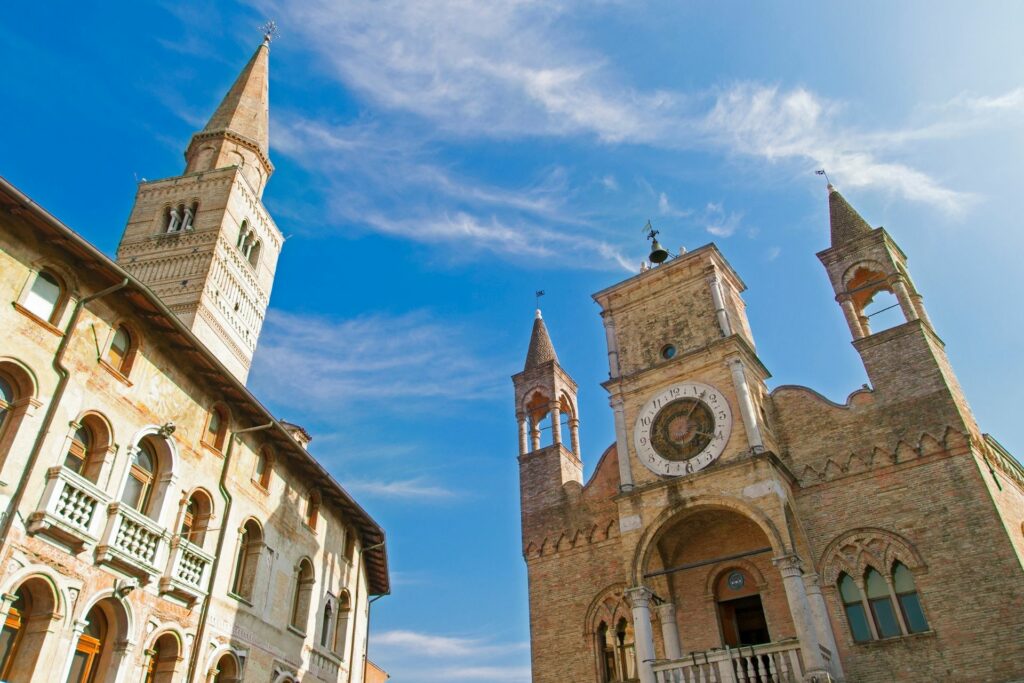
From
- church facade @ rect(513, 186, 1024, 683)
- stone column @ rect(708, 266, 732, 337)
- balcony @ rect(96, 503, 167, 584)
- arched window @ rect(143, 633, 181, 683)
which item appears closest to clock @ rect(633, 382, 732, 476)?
church facade @ rect(513, 186, 1024, 683)

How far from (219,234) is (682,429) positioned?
2226cm

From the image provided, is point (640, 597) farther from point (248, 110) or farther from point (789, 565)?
point (248, 110)

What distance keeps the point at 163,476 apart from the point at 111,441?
1.42m

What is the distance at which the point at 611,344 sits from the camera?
22.9 meters

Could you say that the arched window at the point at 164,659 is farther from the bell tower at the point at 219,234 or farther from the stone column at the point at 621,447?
the bell tower at the point at 219,234

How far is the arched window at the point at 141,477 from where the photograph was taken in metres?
13.2

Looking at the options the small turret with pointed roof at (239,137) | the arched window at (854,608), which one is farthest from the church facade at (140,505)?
the small turret with pointed roof at (239,137)

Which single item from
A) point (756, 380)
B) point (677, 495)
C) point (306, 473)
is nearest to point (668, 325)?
point (756, 380)

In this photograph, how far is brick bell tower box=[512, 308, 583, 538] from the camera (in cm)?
2308

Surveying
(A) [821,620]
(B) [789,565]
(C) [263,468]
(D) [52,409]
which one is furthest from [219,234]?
(A) [821,620]

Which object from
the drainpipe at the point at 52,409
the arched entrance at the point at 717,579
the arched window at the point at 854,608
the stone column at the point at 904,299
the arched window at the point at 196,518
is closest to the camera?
the drainpipe at the point at 52,409

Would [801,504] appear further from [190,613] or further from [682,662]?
[190,613]

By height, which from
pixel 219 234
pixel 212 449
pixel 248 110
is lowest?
pixel 212 449

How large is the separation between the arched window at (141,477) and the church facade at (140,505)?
0.03m
